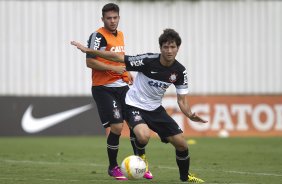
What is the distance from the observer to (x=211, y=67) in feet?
91.5

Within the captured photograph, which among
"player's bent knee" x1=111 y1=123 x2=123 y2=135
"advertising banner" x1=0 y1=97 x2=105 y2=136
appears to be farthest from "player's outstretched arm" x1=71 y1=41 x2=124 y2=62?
"advertising banner" x1=0 y1=97 x2=105 y2=136

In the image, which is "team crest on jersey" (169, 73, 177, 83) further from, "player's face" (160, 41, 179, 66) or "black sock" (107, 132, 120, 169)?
"black sock" (107, 132, 120, 169)

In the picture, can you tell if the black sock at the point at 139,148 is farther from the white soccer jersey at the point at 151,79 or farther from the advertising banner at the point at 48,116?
the advertising banner at the point at 48,116

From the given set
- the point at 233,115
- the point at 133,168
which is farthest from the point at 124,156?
the point at 233,115

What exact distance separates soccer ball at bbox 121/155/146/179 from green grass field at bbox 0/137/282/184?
315mm

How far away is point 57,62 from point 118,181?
15.7 meters

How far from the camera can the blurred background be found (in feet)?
77.6

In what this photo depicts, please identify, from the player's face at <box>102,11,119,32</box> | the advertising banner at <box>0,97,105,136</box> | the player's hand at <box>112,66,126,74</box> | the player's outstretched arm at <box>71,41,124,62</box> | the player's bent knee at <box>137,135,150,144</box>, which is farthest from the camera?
the advertising banner at <box>0,97,105,136</box>

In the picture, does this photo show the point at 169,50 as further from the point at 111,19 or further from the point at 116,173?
the point at 116,173

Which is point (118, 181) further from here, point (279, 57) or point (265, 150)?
point (279, 57)

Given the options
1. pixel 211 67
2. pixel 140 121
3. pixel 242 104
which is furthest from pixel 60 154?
pixel 211 67

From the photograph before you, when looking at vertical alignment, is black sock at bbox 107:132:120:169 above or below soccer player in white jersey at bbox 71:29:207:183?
below

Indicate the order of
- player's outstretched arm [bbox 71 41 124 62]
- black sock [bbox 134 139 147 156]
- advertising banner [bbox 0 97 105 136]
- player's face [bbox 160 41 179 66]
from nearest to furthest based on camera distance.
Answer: player's face [bbox 160 41 179 66] < player's outstretched arm [bbox 71 41 124 62] < black sock [bbox 134 139 147 156] < advertising banner [bbox 0 97 105 136]

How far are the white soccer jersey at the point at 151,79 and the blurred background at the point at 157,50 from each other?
1231 centimetres
